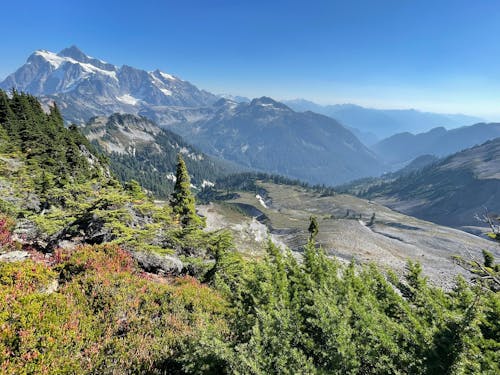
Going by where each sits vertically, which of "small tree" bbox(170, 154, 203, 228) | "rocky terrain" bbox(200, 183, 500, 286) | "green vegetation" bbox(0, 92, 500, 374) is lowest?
"rocky terrain" bbox(200, 183, 500, 286)

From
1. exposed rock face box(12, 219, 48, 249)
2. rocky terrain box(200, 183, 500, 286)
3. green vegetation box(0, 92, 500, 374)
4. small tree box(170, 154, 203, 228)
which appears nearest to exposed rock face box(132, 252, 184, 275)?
green vegetation box(0, 92, 500, 374)

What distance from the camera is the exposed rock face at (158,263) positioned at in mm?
17484

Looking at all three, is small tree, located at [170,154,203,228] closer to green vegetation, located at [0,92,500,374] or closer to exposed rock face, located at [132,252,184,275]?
exposed rock face, located at [132,252,184,275]

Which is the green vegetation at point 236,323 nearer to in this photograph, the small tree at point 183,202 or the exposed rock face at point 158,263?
the exposed rock face at point 158,263

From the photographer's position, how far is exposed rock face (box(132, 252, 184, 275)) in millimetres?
17484

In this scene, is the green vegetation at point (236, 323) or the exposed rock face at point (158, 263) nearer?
the green vegetation at point (236, 323)

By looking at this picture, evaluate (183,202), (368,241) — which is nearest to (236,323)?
(183,202)

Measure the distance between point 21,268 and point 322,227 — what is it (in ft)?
442

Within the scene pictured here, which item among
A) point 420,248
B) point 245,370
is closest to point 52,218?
point 245,370

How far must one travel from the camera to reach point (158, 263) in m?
18.2

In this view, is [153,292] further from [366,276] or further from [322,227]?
[322,227]

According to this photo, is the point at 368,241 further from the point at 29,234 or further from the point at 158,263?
the point at 29,234

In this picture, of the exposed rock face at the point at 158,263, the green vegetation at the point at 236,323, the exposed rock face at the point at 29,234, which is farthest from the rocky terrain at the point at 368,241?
the green vegetation at the point at 236,323

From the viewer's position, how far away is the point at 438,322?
349 inches
